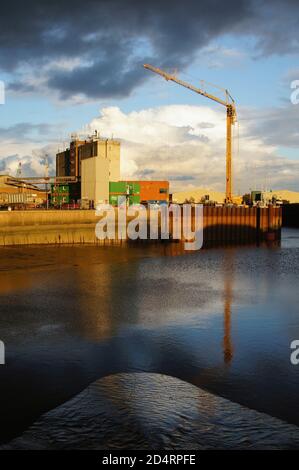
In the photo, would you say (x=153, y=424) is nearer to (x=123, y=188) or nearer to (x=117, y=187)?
(x=123, y=188)

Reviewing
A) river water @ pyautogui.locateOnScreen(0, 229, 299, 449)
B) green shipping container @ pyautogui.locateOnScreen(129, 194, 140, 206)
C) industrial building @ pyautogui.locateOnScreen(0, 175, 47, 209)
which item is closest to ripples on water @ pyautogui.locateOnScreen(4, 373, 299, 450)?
river water @ pyautogui.locateOnScreen(0, 229, 299, 449)

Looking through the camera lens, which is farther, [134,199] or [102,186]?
[134,199]

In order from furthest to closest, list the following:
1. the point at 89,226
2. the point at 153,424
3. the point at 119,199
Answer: the point at 119,199 < the point at 89,226 < the point at 153,424

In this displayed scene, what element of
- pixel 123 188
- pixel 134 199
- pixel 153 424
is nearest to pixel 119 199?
pixel 123 188

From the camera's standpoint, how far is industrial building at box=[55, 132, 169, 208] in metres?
85.7

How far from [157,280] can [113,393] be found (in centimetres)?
2258

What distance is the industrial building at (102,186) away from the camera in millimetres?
85688

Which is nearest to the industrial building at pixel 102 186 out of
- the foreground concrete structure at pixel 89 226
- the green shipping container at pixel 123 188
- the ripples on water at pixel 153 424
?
the green shipping container at pixel 123 188

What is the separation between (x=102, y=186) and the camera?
8600cm

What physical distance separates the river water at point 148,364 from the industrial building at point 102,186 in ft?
172

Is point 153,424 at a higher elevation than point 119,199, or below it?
below

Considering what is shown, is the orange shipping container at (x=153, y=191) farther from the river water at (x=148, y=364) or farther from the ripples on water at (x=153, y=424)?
the ripples on water at (x=153, y=424)

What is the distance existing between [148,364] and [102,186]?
72.1m

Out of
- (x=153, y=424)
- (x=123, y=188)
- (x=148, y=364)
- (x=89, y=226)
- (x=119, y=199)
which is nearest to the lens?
(x=153, y=424)
